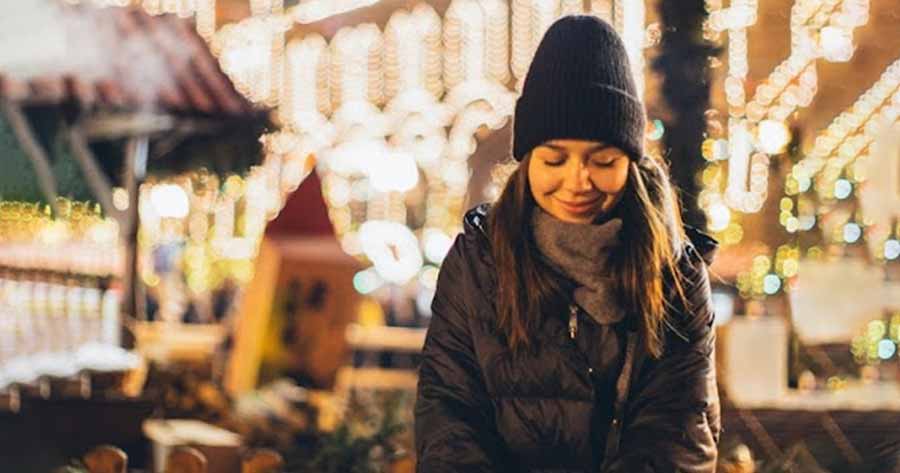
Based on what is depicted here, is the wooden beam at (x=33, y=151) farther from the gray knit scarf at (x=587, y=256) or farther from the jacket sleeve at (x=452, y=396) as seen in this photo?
the gray knit scarf at (x=587, y=256)

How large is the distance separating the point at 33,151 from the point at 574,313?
7.27 m

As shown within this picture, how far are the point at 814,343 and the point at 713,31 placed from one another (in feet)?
6.61

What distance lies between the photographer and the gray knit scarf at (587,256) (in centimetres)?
397

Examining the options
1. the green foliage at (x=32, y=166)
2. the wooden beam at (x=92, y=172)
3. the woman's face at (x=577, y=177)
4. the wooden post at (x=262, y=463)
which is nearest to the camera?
the woman's face at (x=577, y=177)

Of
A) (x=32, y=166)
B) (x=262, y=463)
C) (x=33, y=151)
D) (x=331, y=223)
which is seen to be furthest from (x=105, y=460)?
(x=331, y=223)

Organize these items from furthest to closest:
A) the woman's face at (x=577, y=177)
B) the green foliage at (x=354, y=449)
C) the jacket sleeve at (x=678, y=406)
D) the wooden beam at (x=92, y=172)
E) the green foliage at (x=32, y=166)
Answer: the wooden beam at (x=92, y=172) → the green foliage at (x=32, y=166) → the green foliage at (x=354, y=449) → the woman's face at (x=577, y=177) → the jacket sleeve at (x=678, y=406)

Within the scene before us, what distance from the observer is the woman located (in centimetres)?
396

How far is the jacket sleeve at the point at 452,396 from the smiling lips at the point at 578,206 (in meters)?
0.27

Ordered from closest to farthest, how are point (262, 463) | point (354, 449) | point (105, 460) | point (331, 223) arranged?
point (105, 460) → point (262, 463) → point (354, 449) → point (331, 223)

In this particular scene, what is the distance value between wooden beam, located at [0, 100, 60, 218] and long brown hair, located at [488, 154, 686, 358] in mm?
6638

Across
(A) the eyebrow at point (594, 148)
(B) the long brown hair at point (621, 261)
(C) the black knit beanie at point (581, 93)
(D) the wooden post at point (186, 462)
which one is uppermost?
(C) the black knit beanie at point (581, 93)

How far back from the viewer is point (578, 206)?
159 inches

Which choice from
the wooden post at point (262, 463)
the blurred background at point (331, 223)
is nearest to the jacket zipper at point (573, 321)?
the blurred background at point (331, 223)

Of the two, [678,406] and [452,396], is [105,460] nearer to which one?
[452,396]
